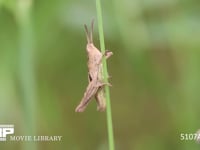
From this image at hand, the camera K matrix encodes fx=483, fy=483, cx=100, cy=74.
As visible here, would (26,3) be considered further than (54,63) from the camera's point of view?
No

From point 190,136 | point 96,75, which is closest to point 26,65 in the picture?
point 96,75

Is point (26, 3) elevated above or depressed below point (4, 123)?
above

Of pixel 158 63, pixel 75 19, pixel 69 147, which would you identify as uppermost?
pixel 75 19

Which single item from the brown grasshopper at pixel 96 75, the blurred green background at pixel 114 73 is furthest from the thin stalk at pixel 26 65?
the brown grasshopper at pixel 96 75

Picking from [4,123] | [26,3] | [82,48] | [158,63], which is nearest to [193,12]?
[158,63]

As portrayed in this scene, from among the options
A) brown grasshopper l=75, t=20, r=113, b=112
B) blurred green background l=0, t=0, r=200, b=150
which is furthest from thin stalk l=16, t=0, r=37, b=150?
brown grasshopper l=75, t=20, r=113, b=112

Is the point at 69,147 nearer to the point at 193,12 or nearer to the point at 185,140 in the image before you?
the point at 185,140

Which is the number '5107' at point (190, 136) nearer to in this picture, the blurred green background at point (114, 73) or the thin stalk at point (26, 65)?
the blurred green background at point (114, 73)

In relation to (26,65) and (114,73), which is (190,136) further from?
(26,65)

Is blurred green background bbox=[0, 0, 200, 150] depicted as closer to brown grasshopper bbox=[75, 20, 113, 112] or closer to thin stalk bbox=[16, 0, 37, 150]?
thin stalk bbox=[16, 0, 37, 150]
